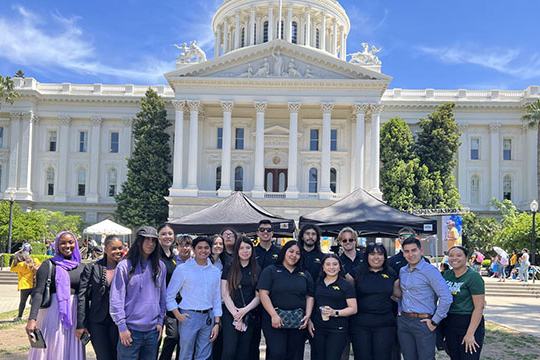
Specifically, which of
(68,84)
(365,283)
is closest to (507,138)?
(68,84)

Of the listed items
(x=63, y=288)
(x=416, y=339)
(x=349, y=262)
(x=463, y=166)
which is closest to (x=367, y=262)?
(x=349, y=262)

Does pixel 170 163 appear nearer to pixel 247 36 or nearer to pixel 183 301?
pixel 247 36

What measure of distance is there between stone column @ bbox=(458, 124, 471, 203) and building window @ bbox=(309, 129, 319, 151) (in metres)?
14.7

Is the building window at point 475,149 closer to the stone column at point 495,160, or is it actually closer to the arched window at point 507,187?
the stone column at point 495,160

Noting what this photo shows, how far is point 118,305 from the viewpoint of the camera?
659cm

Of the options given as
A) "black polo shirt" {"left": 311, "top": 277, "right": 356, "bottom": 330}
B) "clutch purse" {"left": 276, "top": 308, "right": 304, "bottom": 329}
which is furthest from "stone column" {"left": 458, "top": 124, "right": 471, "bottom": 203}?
"clutch purse" {"left": 276, "top": 308, "right": 304, "bottom": 329}

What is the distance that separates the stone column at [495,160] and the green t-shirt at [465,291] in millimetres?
49437

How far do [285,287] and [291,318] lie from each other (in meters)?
0.40

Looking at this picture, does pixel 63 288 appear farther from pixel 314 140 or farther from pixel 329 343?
pixel 314 140

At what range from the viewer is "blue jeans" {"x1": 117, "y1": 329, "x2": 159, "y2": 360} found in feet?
22.0

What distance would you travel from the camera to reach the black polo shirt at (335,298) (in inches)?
284

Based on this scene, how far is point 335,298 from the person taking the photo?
7.21 metres

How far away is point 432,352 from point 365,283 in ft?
3.87

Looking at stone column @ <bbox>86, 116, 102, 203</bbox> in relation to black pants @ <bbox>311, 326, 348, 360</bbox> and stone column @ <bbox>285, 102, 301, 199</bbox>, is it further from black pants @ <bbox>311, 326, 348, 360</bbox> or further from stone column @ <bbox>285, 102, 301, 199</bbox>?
black pants @ <bbox>311, 326, 348, 360</bbox>
